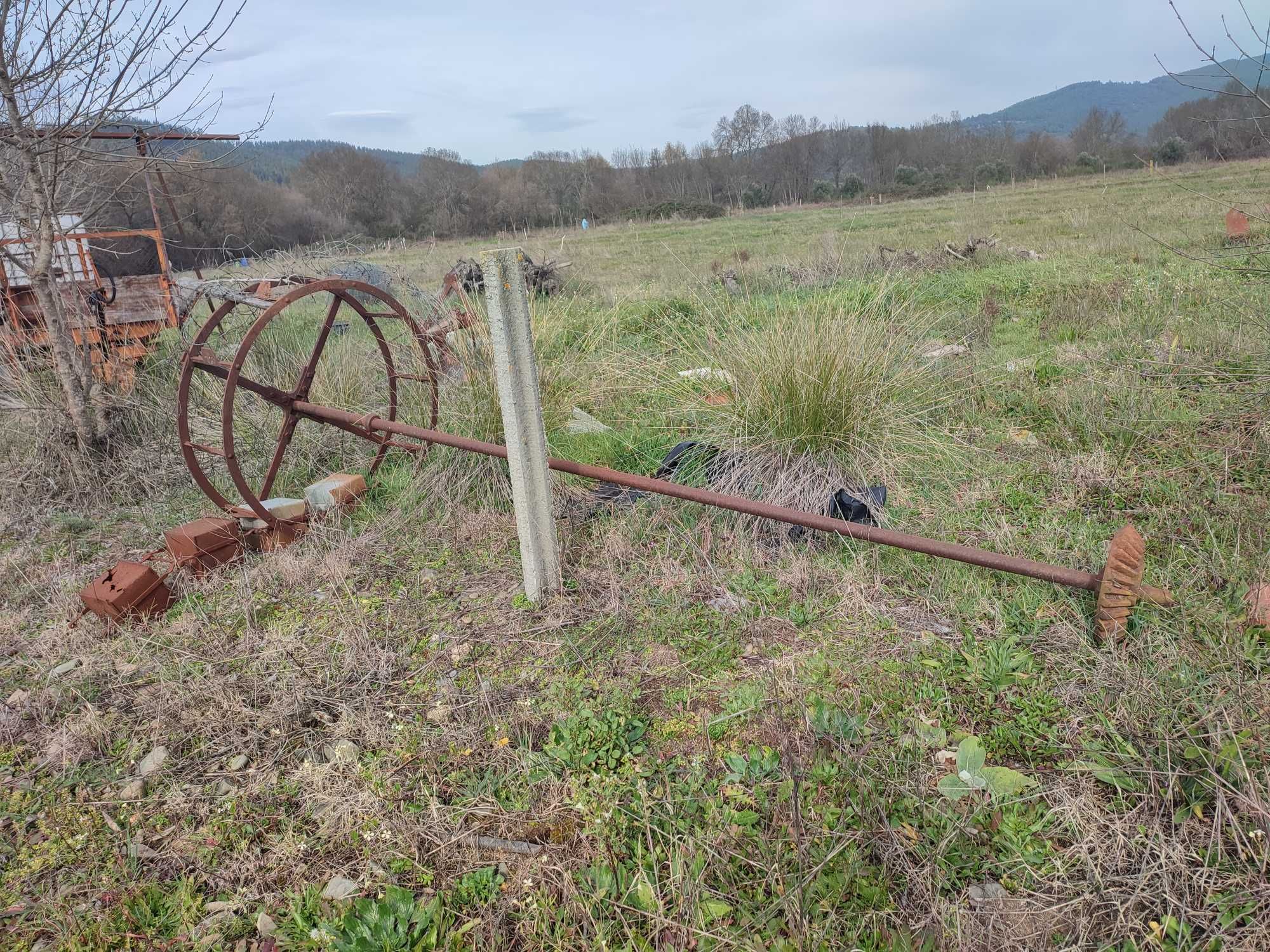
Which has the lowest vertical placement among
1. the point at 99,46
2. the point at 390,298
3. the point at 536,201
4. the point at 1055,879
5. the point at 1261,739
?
the point at 1055,879

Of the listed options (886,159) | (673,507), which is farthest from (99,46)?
(886,159)

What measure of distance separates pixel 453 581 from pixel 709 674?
136 cm

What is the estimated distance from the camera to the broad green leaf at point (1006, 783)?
184 centimetres

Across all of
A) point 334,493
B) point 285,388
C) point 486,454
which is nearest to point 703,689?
point 486,454

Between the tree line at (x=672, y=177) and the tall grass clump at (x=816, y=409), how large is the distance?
2378 centimetres

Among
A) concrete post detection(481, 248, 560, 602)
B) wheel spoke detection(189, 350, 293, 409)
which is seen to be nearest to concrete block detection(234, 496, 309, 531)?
wheel spoke detection(189, 350, 293, 409)

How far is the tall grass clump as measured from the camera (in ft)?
11.6

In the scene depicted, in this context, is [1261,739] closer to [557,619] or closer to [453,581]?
[557,619]

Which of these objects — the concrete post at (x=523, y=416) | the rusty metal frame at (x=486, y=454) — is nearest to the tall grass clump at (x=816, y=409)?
the rusty metal frame at (x=486, y=454)

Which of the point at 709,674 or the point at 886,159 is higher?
the point at 886,159

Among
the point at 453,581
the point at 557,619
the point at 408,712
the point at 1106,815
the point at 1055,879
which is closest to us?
the point at 1055,879

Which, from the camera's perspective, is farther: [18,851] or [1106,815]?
[18,851]

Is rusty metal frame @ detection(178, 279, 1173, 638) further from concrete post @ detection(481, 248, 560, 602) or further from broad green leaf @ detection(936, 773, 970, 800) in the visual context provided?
broad green leaf @ detection(936, 773, 970, 800)

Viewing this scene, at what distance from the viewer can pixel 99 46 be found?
13.2ft
